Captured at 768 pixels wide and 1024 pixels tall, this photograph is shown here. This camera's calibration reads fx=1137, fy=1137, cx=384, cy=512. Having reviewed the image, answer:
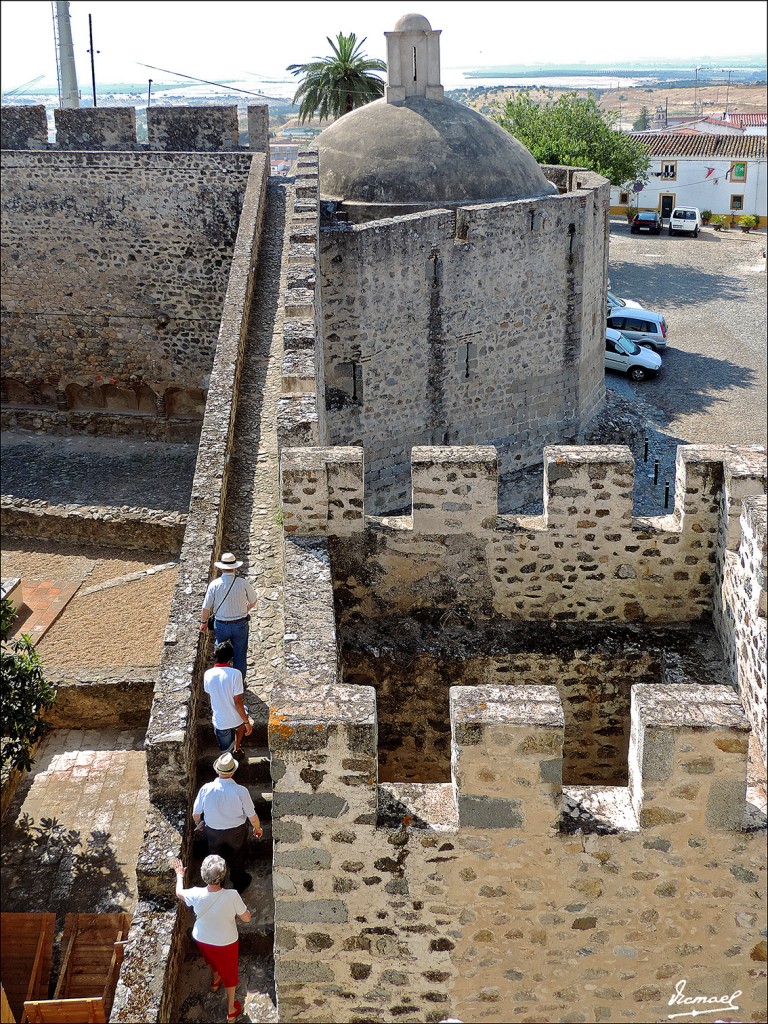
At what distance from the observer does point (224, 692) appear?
5754mm

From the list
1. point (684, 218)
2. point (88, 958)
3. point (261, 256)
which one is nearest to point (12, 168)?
point (261, 256)

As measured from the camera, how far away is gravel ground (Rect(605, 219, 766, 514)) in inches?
720

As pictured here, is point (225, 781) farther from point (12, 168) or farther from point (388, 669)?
point (12, 168)

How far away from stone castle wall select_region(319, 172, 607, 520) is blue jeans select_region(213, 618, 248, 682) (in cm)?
708

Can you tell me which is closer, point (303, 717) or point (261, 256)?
point (303, 717)

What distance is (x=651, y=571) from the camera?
6.06m

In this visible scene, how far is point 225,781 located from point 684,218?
124ft

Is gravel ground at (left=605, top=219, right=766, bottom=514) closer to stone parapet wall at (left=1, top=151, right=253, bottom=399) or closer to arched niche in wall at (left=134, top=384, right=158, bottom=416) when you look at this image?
stone parapet wall at (left=1, top=151, right=253, bottom=399)

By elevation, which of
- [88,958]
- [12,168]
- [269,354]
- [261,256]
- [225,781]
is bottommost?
[88,958]

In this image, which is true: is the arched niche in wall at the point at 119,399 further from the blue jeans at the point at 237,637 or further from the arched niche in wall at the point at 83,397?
the blue jeans at the point at 237,637

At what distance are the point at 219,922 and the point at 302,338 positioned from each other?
5428 millimetres

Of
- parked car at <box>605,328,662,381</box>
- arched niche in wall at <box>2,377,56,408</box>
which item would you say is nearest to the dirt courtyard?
arched niche in wall at <box>2,377,56,408</box>

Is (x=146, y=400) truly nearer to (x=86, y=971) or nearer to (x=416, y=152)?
(x=416, y=152)

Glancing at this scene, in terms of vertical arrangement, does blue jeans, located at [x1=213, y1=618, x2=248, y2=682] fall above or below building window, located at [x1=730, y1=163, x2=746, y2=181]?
below
